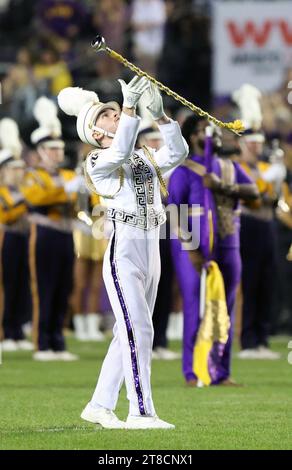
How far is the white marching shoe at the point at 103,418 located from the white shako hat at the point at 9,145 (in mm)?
8971

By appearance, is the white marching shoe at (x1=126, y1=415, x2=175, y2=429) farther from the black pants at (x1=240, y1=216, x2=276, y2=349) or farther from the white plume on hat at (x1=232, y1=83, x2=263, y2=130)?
the black pants at (x1=240, y1=216, x2=276, y2=349)

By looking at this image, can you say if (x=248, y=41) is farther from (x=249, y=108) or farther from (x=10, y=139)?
(x=249, y=108)

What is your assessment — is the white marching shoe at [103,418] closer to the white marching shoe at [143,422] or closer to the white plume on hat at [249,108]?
the white marching shoe at [143,422]

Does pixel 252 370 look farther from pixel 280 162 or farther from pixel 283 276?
pixel 283 276

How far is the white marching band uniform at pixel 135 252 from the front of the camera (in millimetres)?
9570

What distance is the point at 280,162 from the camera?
16828mm

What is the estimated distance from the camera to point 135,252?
31.6 feet

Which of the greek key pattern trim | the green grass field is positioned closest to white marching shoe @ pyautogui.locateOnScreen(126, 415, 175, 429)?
the green grass field

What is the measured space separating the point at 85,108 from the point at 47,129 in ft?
21.9

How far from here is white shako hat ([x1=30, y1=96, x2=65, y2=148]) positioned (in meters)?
16.5

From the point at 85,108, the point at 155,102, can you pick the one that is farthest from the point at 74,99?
the point at 155,102

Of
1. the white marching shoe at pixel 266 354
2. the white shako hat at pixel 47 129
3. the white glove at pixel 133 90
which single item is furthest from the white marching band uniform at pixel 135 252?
the white marching shoe at pixel 266 354

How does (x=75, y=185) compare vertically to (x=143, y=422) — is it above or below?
above

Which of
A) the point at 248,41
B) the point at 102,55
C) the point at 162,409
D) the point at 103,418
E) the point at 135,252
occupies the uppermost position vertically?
the point at 248,41
